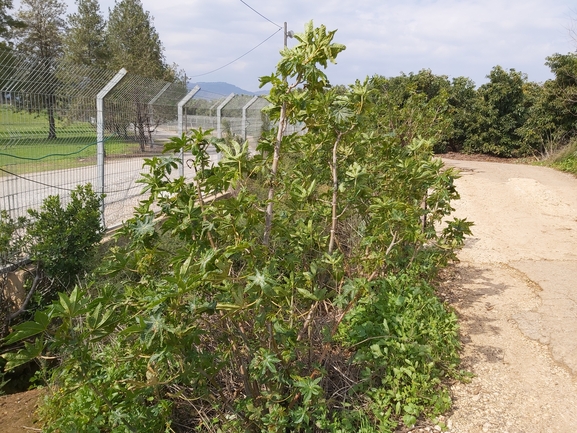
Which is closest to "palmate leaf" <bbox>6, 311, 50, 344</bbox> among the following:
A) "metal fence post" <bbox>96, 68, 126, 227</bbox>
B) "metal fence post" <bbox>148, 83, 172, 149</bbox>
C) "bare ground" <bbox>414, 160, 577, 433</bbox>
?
"bare ground" <bbox>414, 160, 577, 433</bbox>

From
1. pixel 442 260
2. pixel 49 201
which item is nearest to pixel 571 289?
pixel 442 260

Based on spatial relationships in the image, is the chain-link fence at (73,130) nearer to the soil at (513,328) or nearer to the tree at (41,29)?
the soil at (513,328)

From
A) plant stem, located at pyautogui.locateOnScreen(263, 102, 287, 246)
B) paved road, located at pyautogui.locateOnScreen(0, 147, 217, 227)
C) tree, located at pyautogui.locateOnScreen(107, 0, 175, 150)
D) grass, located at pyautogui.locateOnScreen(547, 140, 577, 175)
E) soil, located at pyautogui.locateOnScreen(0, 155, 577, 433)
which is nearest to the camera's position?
plant stem, located at pyautogui.locateOnScreen(263, 102, 287, 246)

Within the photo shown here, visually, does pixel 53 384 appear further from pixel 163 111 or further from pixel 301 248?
pixel 163 111

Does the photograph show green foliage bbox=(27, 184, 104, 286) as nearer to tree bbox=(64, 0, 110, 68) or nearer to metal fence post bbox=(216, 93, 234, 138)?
metal fence post bbox=(216, 93, 234, 138)

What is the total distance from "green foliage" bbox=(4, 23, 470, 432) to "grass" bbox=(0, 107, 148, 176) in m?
2.20

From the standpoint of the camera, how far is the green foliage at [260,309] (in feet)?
7.13

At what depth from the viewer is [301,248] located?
9.61 feet

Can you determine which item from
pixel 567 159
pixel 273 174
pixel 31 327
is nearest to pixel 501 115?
pixel 567 159

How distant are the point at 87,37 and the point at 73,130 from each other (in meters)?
22.1

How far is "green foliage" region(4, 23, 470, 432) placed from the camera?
7.13ft

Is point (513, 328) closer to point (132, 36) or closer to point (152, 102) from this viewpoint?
point (152, 102)

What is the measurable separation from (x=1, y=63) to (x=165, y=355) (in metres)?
3.55

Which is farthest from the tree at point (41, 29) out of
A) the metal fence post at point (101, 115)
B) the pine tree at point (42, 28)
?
the metal fence post at point (101, 115)
